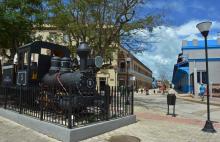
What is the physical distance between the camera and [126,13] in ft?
66.2

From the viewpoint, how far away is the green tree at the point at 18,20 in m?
15.9

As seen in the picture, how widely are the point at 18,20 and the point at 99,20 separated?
5.73 m

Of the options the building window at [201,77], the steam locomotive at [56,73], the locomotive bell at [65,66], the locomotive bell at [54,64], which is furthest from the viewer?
the building window at [201,77]

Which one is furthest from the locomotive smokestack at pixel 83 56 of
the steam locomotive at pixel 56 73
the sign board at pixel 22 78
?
the sign board at pixel 22 78

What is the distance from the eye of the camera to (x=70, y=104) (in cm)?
912

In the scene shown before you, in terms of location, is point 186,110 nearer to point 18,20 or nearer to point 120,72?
point 18,20

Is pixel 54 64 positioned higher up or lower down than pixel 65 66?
higher up

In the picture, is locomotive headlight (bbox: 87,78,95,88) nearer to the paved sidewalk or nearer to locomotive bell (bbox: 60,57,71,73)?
locomotive bell (bbox: 60,57,71,73)

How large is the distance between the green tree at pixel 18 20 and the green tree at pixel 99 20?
168 cm

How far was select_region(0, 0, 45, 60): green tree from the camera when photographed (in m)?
15.9

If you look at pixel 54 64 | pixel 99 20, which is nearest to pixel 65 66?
pixel 54 64

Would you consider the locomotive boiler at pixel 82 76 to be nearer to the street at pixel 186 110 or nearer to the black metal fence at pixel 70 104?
the black metal fence at pixel 70 104

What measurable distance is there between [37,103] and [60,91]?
42.7 inches

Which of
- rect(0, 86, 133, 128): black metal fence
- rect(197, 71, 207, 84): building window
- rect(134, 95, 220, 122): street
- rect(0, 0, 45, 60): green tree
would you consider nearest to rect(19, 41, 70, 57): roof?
rect(0, 86, 133, 128): black metal fence
